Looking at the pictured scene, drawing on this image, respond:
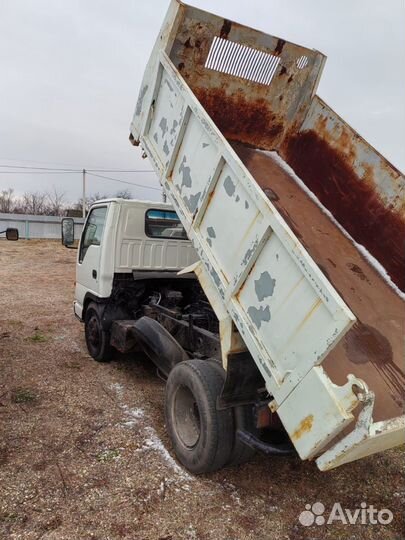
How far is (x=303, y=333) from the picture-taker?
2215 millimetres

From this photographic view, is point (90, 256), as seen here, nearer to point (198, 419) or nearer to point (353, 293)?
point (198, 419)

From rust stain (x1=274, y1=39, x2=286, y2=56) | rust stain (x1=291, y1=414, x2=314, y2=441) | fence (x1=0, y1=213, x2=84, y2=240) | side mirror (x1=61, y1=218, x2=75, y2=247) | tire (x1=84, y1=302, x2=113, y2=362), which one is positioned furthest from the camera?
fence (x1=0, y1=213, x2=84, y2=240)

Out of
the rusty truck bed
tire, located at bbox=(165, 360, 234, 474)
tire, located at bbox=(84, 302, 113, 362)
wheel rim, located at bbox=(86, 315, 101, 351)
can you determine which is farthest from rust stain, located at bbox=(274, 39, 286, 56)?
wheel rim, located at bbox=(86, 315, 101, 351)

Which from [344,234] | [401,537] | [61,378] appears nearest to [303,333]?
[401,537]

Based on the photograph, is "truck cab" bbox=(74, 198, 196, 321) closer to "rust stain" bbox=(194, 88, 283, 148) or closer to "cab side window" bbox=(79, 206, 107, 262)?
"cab side window" bbox=(79, 206, 107, 262)

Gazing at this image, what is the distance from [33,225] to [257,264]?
89.7 feet

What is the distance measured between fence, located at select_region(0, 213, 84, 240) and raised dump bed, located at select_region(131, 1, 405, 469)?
23.1 metres

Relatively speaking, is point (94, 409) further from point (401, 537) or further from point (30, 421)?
point (401, 537)

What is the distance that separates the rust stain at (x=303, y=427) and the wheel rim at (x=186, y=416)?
1.20 m

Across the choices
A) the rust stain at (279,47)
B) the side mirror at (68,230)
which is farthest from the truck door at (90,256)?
the rust stain at (279,47)

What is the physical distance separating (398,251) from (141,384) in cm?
324

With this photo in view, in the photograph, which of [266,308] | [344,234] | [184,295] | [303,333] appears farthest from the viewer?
[184,295]

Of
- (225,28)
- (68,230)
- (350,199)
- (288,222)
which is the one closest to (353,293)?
(288,222)

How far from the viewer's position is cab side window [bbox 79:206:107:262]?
5344mm
